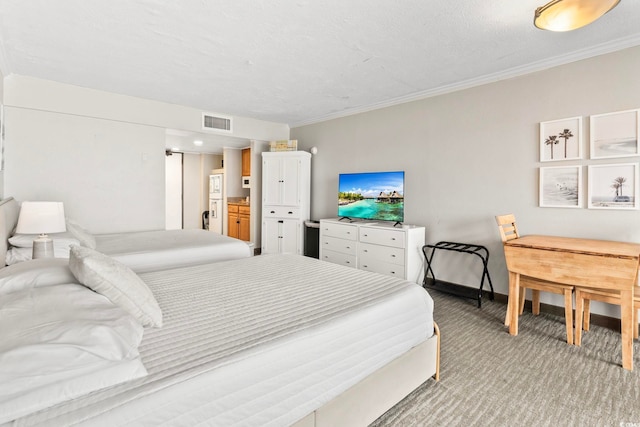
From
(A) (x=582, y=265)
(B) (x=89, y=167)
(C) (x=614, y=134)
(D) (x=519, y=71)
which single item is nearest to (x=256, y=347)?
(A) (x=582, y=265)

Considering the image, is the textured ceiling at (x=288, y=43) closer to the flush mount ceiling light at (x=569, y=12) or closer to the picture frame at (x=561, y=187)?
the flush mount ceiling light at (x=569, y=12)

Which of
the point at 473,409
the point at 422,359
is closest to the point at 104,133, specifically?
the point at 422,359

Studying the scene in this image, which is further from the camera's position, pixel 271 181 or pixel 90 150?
pixel 271 181

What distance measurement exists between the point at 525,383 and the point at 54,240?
365cm

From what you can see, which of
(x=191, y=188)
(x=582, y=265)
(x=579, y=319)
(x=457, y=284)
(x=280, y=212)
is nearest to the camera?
(x=582, y=265)

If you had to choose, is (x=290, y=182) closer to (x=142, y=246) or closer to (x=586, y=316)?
(x=142, y=246)

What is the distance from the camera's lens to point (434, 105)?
13.1ft

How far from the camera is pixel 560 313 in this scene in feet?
10.0

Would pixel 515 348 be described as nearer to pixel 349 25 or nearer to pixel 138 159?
pixel 349 25

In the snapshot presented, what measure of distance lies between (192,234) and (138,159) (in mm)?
1470

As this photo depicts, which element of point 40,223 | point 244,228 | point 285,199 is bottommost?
point 244,228

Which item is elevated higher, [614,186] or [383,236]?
[614,186]

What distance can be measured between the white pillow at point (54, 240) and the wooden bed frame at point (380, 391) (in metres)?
2.50

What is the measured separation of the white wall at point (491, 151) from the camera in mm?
2818
